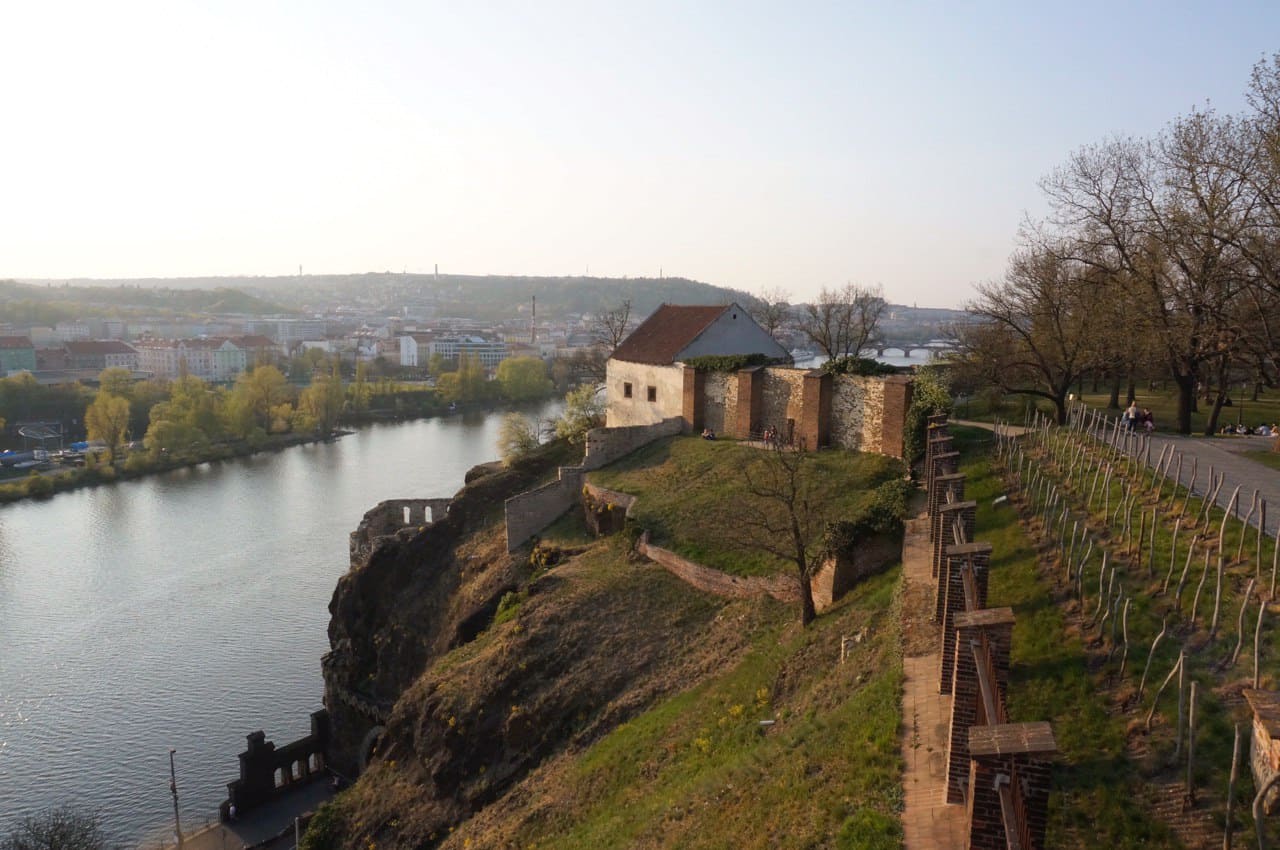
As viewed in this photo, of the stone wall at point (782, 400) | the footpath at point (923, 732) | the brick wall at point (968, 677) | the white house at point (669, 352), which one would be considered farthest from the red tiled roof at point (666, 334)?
the brick wall at point (968, 677)

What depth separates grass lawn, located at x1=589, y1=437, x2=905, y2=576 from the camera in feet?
63.3

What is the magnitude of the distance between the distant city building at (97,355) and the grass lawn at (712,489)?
333 ft

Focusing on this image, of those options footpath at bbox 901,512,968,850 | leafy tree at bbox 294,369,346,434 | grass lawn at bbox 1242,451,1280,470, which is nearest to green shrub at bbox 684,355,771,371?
grass lawn at bbox 1242,451,1280,470

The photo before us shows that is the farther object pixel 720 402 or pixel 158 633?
pixel 158 633

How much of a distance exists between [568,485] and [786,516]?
27.2 ft

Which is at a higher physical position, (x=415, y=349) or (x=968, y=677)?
(x=415, y=349)

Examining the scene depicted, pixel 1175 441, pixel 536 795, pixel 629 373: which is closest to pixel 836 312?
pixel 629 373

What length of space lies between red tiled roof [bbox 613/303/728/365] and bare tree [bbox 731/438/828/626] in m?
Result: 7.93

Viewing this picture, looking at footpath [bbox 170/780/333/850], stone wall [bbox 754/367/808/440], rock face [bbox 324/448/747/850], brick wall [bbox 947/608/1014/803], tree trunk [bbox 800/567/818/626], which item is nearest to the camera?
brick wall [bbox 947/608/1014/803]

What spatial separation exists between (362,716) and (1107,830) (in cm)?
2241

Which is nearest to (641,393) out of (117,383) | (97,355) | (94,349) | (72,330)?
(117,383)

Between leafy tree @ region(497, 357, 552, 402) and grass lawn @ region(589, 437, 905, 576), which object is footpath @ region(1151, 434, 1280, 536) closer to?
grass lawn @ region(589, 437, 905, 576)

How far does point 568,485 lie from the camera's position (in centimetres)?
2625

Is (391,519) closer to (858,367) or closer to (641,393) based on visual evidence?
(641,393)
